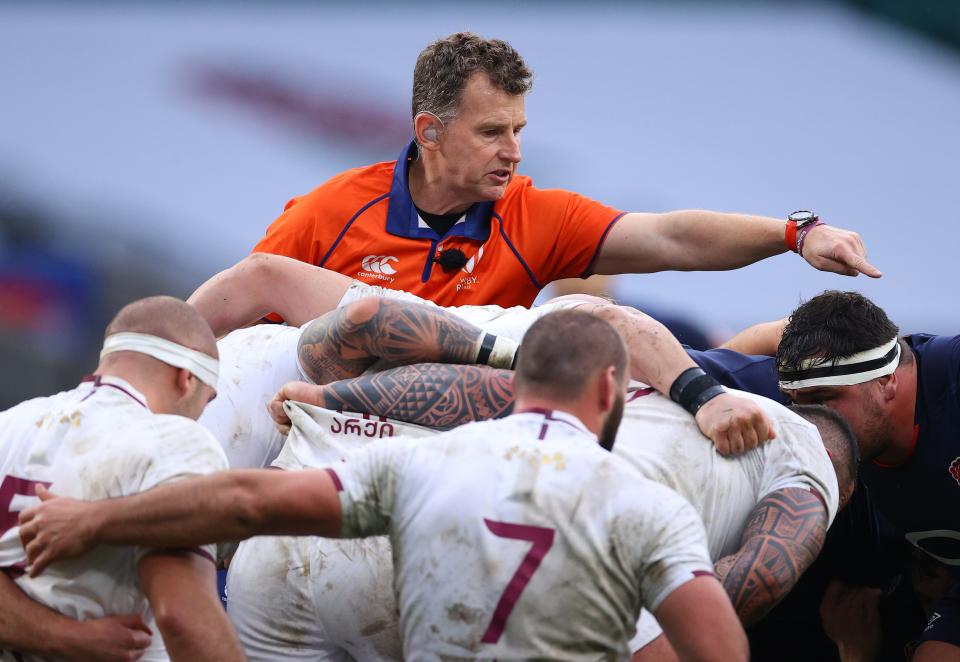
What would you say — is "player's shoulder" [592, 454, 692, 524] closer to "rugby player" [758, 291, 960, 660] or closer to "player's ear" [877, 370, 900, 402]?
"rugby player" [758, 291, 960, 660]

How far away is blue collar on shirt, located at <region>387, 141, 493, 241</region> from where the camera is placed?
4441 mm

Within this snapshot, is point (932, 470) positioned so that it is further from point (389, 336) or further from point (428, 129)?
point (428, 129)

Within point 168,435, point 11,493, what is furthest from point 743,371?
point 11,493

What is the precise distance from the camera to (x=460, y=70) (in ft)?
14.4

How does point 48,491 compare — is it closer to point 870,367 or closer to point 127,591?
point 127,591

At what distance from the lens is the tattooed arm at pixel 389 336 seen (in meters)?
3.21

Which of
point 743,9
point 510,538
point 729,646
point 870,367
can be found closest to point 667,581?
point 729,646

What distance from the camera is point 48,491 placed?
2.62m

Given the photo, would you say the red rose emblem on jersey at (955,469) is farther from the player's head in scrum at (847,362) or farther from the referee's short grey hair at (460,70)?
the referee's short grey hair at (460,70)

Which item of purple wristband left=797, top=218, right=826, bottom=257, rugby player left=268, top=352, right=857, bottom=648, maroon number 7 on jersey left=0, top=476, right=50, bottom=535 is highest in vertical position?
purple wristband left=797, top=218, right=826, bottom=257

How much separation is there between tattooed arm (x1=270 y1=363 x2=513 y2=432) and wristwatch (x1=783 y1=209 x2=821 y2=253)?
1.37 meters

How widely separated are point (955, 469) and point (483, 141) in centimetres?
195

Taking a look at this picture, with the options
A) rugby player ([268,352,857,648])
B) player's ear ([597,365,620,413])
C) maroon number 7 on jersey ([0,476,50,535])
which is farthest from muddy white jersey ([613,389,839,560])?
maroon number 7 on jersey ([0,476,50,535])

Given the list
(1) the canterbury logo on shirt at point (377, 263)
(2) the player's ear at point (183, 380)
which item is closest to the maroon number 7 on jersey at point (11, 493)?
(2) the player's ear at point (183, 380)
